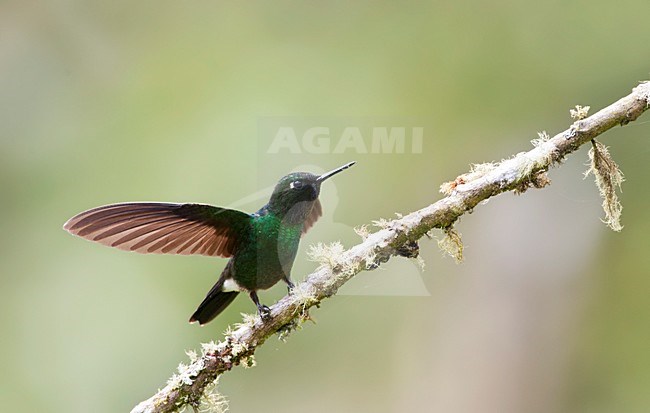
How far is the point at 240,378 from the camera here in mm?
3438

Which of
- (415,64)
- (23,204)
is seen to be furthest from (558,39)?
(23,204)

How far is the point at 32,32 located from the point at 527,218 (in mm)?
2967

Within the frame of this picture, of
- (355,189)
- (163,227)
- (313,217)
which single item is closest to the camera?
(163,227)

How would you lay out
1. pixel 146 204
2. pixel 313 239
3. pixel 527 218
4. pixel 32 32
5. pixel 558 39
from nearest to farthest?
1. pixel 146 204
2. pixel 313 239
3. pixel 527 218
4. pixel 558 39
5. pixel 32 32

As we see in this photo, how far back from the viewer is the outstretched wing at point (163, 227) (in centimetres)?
161

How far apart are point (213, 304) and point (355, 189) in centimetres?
116

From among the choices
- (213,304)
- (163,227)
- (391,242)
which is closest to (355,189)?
(213,304)

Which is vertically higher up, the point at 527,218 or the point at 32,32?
the point at 32,32

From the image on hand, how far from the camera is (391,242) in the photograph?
4.89 feet

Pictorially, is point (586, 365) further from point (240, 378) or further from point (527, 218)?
point (240, 378)

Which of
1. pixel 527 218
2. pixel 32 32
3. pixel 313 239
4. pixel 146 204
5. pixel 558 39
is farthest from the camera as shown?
pixel 32 32

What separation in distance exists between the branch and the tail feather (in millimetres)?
344

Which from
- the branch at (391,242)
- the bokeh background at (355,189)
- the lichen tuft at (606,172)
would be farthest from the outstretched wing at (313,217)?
the bokeh background at (355,189)

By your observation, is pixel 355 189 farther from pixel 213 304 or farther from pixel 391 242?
pixel 391 242
